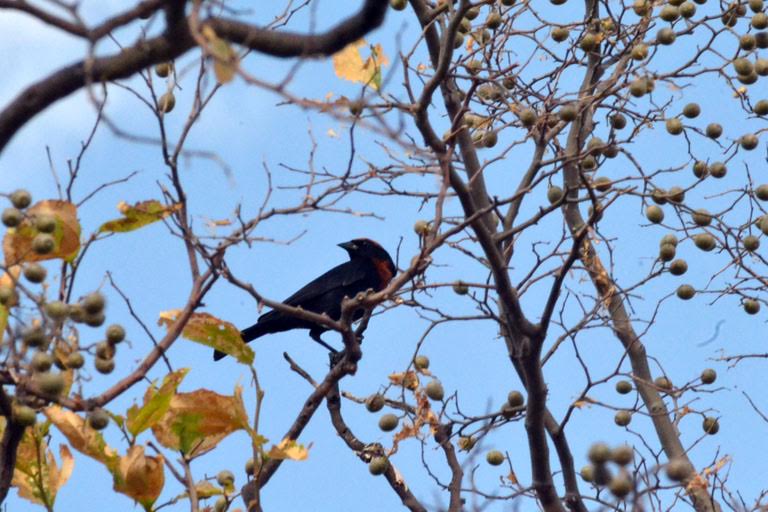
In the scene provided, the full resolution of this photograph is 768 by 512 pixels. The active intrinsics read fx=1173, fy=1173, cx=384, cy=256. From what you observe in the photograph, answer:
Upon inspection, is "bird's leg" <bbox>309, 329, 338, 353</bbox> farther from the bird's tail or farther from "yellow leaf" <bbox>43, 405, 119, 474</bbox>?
"yellow leaf" <bbox>43, 405, 119, 474</bbox>

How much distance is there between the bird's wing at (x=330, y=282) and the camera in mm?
7816

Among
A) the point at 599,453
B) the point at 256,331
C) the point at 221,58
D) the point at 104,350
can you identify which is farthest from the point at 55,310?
the point at 256,331

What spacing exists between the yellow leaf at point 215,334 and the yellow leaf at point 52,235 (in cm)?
38

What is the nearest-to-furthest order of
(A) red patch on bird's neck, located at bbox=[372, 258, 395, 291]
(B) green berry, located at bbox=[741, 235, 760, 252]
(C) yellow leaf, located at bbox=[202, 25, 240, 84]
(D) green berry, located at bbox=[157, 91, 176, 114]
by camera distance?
(C) yellow leaf, located at bbox=[202, 25, 240, 84] → (D) green berry, located at bbox=[157, 91, 176, 114] → (B) green berry, located at bbox=[741, 235, 760, 252] → (A) red patch on bird's neck, located at bbox=[372, 258, 395, 291]

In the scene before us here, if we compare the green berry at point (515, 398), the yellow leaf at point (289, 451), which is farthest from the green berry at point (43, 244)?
the green berry at point (515, 398)

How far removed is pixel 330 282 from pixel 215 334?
14.3 feet

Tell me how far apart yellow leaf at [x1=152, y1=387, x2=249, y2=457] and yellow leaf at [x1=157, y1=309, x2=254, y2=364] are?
0.18 metres

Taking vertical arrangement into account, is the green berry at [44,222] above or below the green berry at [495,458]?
below

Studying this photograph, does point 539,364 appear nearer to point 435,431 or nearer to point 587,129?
point 435,431

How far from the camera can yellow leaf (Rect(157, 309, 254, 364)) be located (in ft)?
11.4

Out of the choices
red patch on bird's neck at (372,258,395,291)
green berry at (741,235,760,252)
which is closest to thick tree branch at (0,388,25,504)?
green berry at (741,235,760,252)

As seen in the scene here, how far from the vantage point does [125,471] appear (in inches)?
124

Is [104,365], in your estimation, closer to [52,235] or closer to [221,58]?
[52,235]

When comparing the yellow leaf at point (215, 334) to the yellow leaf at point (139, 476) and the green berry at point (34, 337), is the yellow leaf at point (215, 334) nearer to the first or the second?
the yellow leaf at point (139, 476)
